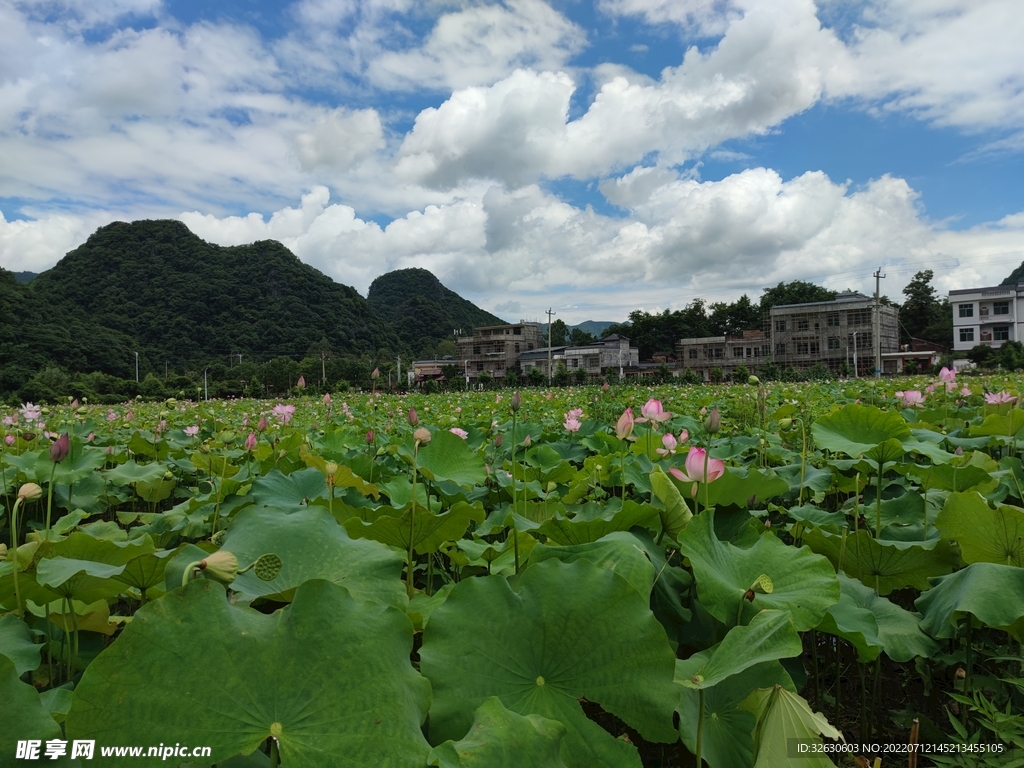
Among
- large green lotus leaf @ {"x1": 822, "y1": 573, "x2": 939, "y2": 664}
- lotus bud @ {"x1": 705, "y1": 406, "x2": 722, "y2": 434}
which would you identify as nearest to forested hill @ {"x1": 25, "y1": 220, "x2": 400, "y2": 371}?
lotus bud @ {"x1": 705, "y1": 406, "x2": 722, "y2": 434}

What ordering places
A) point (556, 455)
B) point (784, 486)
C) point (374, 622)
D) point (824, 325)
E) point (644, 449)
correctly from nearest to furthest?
point (374, 622) → point (784, 486) → point (644, 449) → point (556, 455) → point (824, 325)

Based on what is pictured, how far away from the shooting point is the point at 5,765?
20.0 inches

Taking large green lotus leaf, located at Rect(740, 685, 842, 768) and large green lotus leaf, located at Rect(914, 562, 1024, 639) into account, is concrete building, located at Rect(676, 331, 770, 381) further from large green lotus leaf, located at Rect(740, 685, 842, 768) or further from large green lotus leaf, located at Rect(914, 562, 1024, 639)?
large green lotus leaf, located at Rect(740, 685, 842, 768)

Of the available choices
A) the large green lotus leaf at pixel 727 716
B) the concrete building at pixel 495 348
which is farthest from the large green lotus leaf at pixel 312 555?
the concrete building at pixel 495 348

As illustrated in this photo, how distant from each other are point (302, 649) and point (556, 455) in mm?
1759

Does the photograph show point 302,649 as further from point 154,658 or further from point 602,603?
point 602,603

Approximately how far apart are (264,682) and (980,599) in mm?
974

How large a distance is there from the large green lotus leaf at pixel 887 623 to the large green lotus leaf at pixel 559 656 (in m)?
0.35

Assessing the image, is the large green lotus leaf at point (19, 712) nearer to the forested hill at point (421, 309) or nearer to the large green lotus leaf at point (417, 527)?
the large green lotus leaf at point (417, 527)

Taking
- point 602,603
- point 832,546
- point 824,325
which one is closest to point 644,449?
point 832,546

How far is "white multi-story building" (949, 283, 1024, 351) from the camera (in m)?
39.3

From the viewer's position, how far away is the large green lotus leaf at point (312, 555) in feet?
2.84

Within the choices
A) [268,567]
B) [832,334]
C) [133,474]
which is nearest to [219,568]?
[268,567]

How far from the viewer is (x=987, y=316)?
4059cm
